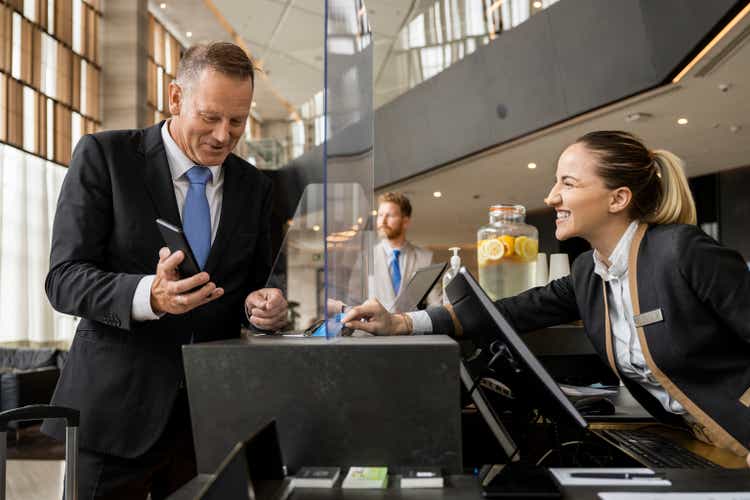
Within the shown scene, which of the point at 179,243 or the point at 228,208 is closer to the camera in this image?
the point at 179,243

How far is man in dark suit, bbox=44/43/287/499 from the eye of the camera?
1.40 meters

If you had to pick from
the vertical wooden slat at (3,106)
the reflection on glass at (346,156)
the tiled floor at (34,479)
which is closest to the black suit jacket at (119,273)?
the reflection on glass at (346,156)

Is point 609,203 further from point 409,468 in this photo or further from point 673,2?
point 673,2

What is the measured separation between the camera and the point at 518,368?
4.36ft

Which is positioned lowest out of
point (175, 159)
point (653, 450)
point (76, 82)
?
point (653, 450)

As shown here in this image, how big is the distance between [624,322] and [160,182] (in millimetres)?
1211

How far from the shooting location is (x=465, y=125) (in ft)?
30.0

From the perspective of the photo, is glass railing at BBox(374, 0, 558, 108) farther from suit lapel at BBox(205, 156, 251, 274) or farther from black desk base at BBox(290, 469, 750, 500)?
black desk base at BBox(290, 469, 750, 500)

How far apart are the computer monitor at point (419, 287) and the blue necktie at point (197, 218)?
0.82 m

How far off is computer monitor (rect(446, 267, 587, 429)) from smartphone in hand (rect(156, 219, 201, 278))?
0.50m

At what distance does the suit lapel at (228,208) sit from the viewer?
1.51 metres

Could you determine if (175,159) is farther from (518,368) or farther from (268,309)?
(518,368)

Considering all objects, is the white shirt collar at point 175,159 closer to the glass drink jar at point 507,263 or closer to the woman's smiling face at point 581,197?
the woman's smiling face at point 581,197

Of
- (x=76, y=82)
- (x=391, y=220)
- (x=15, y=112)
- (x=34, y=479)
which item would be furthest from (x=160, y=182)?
(x=76, y=82)
